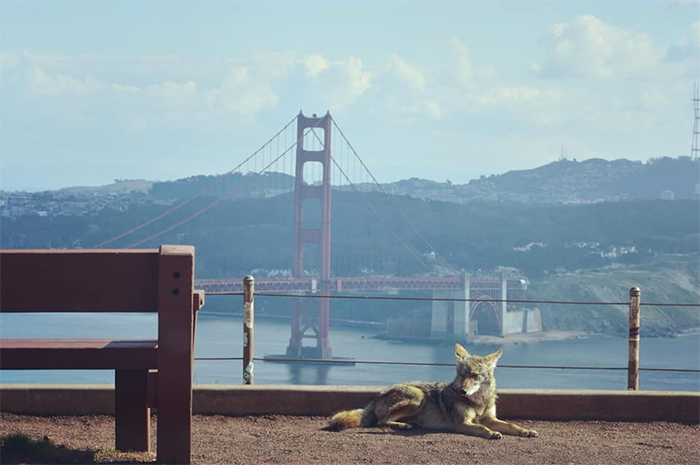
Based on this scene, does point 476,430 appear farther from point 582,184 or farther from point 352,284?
point 582,184

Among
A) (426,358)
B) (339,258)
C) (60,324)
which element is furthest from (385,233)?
(60,324)

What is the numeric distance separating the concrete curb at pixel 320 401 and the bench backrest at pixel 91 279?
0.95 metres

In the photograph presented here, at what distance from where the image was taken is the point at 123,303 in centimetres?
227

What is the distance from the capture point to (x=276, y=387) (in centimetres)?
328

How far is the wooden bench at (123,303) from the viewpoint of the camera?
224cm

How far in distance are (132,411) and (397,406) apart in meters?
0.88

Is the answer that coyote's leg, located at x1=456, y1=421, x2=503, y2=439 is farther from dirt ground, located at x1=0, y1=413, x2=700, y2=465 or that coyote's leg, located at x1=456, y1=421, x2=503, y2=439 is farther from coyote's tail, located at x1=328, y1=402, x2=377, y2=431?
coyote's tail, located at x1=328, y1=402, x2=377, y2=431

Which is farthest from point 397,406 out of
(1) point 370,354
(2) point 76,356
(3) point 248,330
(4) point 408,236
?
(4) point 408,236

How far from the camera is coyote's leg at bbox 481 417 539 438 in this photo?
9.89 ft

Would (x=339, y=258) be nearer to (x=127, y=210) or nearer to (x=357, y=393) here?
(x=127, y=210)

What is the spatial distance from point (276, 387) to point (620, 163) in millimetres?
96634

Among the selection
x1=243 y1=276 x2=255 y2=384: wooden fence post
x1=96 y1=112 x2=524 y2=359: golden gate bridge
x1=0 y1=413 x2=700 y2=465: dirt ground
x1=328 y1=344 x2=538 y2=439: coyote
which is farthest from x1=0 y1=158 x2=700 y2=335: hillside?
x1=328 y1=344 x2=538 y2=439: coyote

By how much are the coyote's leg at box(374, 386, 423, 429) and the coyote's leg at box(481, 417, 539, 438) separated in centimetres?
21

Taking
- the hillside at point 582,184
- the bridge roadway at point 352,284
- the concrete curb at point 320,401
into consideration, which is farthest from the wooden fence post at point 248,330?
the hillside at point 582,184
